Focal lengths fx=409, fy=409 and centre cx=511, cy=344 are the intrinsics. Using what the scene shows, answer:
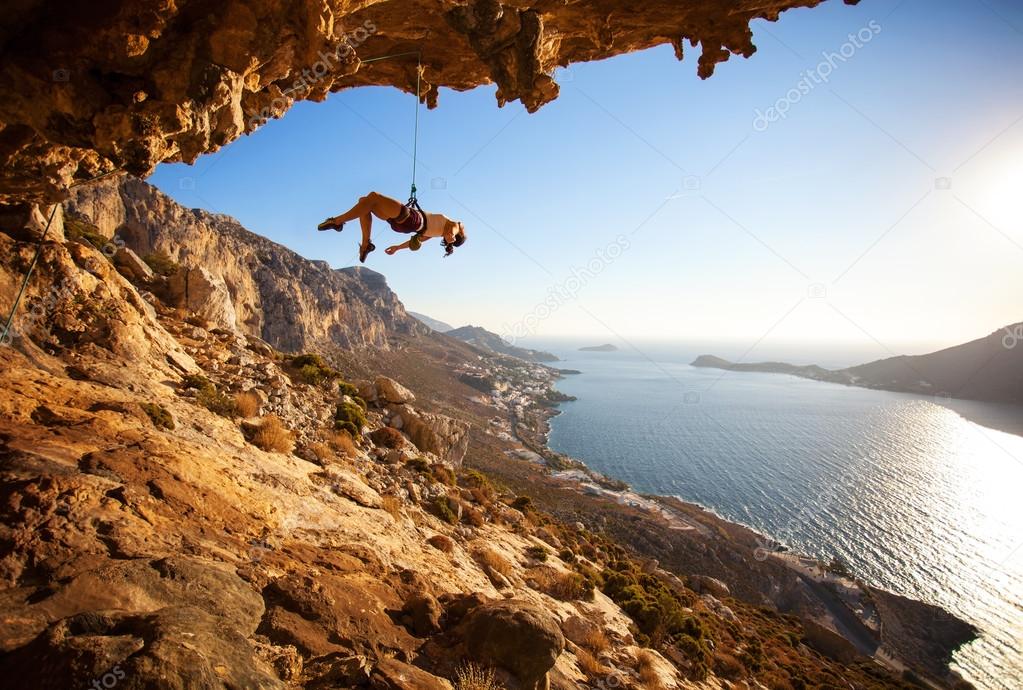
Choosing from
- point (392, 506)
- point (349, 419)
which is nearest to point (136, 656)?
point (392, 506)

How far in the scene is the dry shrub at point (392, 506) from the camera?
1028cm

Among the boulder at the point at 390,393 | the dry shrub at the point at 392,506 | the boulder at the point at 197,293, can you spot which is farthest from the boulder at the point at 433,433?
the boulder at the point at 197,293

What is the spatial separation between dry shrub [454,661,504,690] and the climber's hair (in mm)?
6166

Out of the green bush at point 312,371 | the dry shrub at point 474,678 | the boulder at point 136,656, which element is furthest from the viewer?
the green bush at point 312,371

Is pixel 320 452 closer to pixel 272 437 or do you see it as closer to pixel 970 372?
pixel 272 437

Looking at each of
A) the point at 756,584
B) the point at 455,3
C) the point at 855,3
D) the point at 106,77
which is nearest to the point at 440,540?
the point at 106,77

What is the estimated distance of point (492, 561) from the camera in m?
10.8

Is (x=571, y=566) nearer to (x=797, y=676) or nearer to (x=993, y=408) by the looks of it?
(x=797, y=676)

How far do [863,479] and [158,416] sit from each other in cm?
9332

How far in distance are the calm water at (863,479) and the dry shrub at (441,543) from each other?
152ft

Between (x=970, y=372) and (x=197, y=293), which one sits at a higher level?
(x=970, y=372)

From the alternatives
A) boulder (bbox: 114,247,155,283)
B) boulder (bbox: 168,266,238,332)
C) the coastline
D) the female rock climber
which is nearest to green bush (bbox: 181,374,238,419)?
the female rock climber

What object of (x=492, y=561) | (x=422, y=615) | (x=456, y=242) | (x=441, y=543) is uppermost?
(x=456, y=242)

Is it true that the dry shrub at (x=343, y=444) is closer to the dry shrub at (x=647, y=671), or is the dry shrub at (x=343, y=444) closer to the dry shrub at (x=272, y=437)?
the dry shrub at (x=272, y=437)
